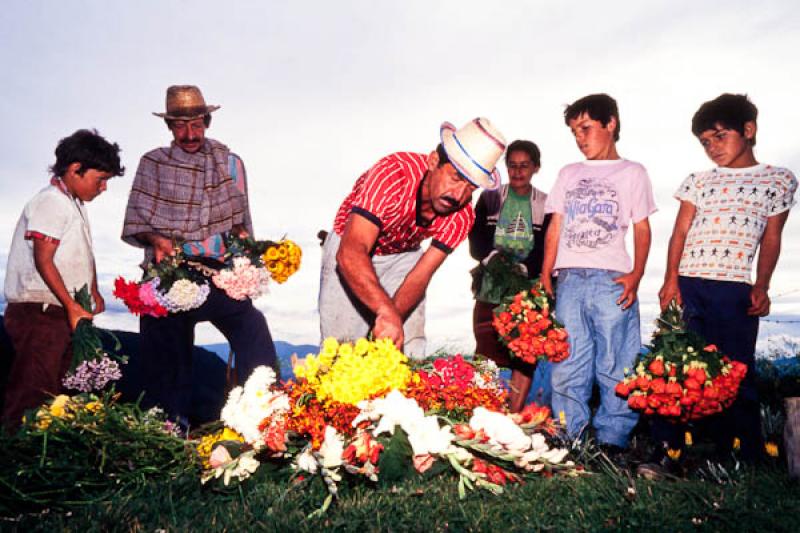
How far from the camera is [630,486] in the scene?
3.39 m

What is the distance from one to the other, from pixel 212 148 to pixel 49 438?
9.54 ft

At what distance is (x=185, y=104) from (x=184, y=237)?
1211mm

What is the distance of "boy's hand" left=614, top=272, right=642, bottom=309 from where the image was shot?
5.02 metres

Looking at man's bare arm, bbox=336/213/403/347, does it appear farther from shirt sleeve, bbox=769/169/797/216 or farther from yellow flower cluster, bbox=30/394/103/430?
shirt sleeve, bbox=769/169/797/216

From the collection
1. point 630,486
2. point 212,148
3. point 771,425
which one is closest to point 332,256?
point 212,148

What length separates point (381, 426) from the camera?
10.6 feet

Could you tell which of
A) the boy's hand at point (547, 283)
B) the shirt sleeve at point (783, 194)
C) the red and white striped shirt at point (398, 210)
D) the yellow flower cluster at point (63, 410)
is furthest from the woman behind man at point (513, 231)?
the yellow flower cluster at point (63, 410)

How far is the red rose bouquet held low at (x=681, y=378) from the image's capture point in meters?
4.66

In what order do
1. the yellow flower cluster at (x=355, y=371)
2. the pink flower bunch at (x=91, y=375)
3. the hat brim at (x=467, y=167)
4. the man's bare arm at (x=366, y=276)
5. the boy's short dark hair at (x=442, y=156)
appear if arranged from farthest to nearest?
the pink flower bunch at (x=91, y=375)
the boy's short dark hair at (x=442, y=156)
the hat brim at (x=467, y=167)
the man's bare arm at (x=366, y=276)
the yellow flower cluster at (x=355, y=371)

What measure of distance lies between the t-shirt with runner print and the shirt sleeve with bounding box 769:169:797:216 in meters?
0.93

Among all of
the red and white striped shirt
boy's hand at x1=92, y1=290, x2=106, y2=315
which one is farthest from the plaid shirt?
the red and white striped shirt

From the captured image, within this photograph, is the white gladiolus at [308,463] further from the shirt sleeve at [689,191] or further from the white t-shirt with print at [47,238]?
the shirt sleeve at [689,191]

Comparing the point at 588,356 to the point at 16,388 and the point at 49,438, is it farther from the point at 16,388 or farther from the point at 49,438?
the point at 16,388

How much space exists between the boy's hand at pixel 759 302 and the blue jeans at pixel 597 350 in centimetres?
86
